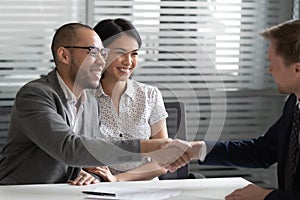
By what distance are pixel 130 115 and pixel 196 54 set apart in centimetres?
131

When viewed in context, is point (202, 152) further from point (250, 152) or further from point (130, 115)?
point (130, 115)

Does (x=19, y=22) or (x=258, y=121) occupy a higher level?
(x=19, y=22)

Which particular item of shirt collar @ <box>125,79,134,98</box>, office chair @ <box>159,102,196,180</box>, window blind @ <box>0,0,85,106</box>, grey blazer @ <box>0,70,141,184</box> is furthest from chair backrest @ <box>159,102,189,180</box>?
window blind @ <box>0,0,85,106</box>

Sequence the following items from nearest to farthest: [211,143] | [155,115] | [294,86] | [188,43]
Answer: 1. [294,86]
2. [211,143]
3. [155,115]
4. [188,43]

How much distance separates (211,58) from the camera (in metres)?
4.25

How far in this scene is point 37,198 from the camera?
85.3 inches

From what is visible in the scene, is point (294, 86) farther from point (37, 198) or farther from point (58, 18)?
point (58, 18)

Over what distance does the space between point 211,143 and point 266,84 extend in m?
1.78

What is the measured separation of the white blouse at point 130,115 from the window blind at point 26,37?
1.00 m

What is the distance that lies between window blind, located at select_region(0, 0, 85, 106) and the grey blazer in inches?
50.9

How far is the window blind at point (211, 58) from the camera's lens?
4.12m

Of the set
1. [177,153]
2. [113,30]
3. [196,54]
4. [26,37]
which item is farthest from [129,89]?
[196,54]

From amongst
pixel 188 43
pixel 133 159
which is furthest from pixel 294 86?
pixel 188 43

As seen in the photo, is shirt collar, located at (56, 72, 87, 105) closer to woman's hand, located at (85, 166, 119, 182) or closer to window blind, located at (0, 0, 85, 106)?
woman's hand, located at (85, 166, 119, 182)
